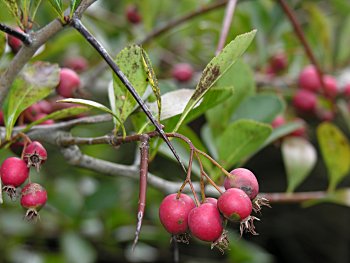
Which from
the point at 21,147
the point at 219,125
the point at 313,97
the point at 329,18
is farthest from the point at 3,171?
the point at 329,18

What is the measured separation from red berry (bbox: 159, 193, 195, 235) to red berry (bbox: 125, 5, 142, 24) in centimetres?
120

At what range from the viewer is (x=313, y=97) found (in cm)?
165

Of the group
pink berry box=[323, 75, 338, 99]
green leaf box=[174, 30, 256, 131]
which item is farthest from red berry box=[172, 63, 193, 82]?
green leaf box=[174, 30, 256, 131]

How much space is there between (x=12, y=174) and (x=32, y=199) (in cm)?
5

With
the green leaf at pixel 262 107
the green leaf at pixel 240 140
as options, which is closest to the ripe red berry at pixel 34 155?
the green leaf at pixel 240 140

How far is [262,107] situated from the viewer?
1283 mm

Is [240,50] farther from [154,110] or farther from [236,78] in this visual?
[236,78]

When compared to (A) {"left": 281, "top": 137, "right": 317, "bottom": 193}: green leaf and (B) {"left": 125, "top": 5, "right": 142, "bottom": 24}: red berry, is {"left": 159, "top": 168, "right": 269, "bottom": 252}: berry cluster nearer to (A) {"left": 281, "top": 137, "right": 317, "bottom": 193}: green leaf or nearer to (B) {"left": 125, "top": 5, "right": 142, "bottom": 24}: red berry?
(A) {"left": 281, "top": 137, "right": 317, "bottom": 193}: green leaf

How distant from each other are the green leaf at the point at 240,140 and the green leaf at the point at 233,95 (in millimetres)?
46

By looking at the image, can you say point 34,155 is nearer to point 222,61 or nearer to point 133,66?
point 133,66

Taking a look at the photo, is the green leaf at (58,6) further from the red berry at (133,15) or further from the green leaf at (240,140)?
the red berry at (133,15)

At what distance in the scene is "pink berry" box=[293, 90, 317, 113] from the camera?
165cm

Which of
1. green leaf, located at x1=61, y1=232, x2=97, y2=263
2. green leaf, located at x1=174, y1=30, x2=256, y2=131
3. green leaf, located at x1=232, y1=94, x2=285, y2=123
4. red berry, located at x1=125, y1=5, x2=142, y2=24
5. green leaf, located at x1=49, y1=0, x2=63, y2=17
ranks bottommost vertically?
green leaf, located at x1=61, y1=232, x2=97, y2=263

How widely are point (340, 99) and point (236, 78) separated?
0.66 m
